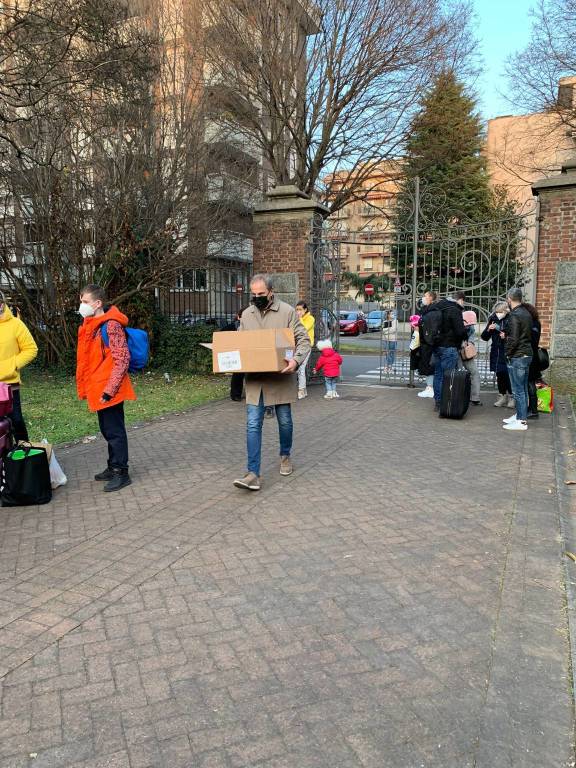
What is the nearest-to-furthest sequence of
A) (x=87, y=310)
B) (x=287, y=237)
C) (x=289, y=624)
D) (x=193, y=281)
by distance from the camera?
(x=289, y=624)
(x=87, y=310)
(x=287, y=237)
(x=193, y=281)

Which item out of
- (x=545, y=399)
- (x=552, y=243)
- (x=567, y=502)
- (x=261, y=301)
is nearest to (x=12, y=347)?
(x=261, y=301)

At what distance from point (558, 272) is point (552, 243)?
0.53m

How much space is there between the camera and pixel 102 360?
5.29 metres

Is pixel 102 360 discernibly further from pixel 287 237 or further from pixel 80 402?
pixel 287 237

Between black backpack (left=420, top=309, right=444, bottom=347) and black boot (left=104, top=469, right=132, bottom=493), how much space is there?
199 inches

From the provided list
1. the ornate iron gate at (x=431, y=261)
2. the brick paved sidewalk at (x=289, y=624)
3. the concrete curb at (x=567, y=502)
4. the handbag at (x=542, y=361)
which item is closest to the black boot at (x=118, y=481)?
the brick paved sidewalk at (x=289, y=624)

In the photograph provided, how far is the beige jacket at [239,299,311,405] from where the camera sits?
5.34 meters

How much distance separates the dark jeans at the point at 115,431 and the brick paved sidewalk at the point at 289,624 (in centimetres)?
35

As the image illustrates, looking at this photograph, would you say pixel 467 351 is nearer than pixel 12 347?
No

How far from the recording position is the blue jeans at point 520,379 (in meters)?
7.44

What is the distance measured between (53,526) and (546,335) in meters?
8.91

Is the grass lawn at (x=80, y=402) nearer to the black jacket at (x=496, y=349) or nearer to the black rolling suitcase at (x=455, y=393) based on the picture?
the black rolling suitcase at (x=455, y=393)

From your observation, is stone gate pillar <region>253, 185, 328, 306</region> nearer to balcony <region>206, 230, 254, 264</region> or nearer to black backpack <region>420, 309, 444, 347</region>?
balcony <region>206, 230, 254, 264</region>

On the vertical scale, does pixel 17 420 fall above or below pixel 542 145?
below
